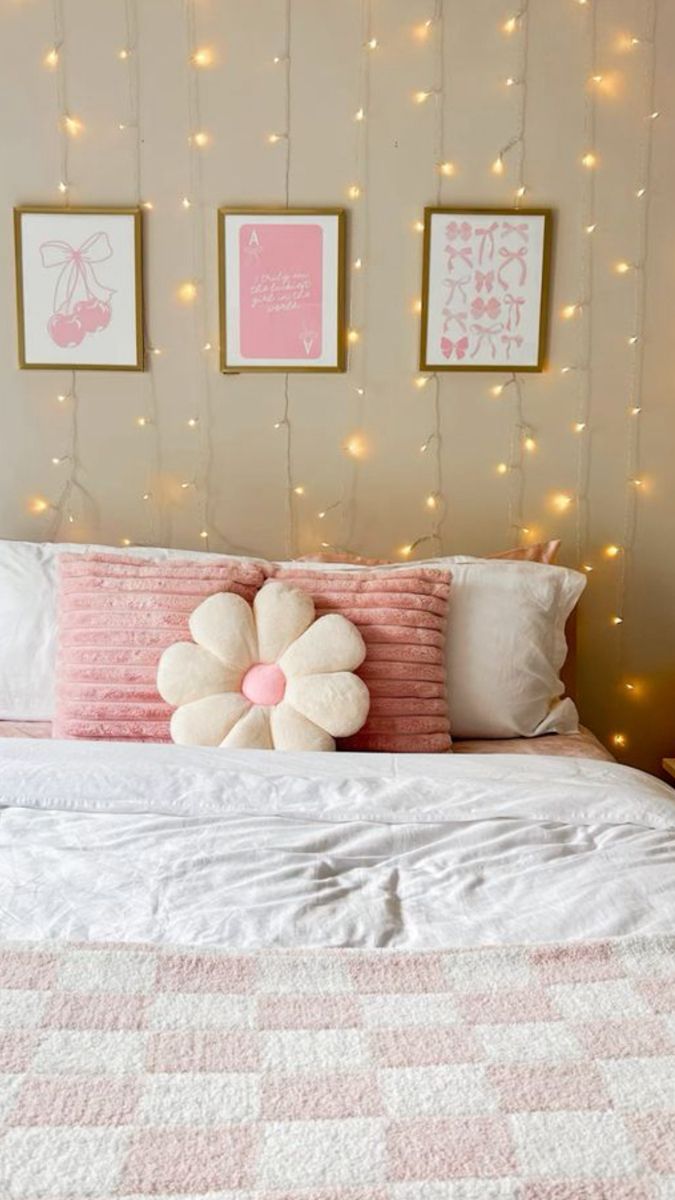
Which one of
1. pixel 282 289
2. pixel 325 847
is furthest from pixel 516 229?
pixel 325 847

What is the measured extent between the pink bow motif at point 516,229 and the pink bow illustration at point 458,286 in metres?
0.13

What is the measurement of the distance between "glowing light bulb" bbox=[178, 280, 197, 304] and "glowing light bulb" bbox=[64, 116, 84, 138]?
15.9 inches

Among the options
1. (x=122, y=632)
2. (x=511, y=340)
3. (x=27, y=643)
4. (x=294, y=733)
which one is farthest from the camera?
(x=511, y=340)

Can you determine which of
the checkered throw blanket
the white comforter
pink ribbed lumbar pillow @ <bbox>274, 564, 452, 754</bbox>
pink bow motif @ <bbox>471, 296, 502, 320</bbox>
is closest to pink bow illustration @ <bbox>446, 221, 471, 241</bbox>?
pink bow motif @ <bbox>471, 296, 502, 320</bbox>

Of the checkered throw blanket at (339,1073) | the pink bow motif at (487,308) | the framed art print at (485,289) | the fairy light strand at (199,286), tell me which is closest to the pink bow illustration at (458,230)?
the framed art print at (485,289)

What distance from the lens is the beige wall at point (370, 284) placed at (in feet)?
8.25

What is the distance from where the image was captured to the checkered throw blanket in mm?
862

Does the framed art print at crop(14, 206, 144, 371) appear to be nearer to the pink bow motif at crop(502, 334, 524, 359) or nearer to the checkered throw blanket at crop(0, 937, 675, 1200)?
the pink bow motif at crop(502, 334, 524, 359)

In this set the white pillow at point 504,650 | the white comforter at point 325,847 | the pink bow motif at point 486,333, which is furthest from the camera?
the pink bow motif at point 486,333

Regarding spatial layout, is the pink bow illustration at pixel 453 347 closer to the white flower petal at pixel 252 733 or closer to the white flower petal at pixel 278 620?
the white flower petal at pixel 278 620

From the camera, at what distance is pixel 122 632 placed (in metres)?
2.14

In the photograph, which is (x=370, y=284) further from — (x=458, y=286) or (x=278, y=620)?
(x=278, y=620)

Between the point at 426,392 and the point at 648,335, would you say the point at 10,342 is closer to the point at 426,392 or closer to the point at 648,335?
the point at 426,392

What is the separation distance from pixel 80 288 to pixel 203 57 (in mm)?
577
